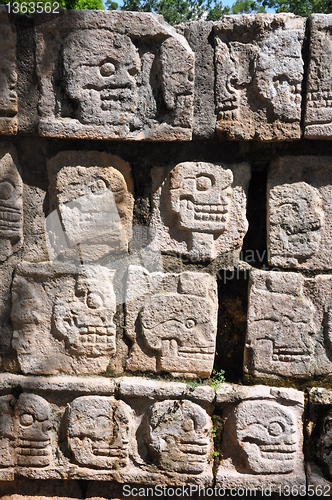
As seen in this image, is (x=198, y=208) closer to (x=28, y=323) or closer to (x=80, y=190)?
(x=80, y=190)

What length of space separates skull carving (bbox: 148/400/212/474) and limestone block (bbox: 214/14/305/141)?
1.14m

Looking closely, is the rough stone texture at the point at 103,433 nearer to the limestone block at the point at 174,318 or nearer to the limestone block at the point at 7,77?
the limestone block at the point at 174,318

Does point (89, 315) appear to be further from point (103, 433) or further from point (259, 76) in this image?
point (259, 76)

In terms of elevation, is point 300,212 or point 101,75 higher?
point 101,75

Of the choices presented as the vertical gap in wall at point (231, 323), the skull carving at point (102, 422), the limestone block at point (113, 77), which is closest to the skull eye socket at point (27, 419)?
the skull carving at point (102, 422)

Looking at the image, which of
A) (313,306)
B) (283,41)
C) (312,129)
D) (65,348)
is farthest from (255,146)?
(65,348)

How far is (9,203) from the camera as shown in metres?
2.16

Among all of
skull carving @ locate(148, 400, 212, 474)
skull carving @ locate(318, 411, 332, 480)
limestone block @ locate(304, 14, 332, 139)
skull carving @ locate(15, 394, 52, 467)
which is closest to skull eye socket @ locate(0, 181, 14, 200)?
skull carving @ locate(15, 394, 52, 467)

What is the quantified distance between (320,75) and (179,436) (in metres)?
1.55

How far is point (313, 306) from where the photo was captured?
7.06 ft

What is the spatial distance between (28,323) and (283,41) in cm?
153

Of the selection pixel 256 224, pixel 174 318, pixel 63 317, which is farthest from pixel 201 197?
pixel 63 317

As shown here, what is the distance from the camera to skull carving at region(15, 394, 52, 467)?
2.20 metres

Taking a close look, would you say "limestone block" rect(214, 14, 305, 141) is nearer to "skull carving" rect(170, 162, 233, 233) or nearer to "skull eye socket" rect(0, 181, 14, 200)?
"skull carving" rect(170, 162, 233, 233)
